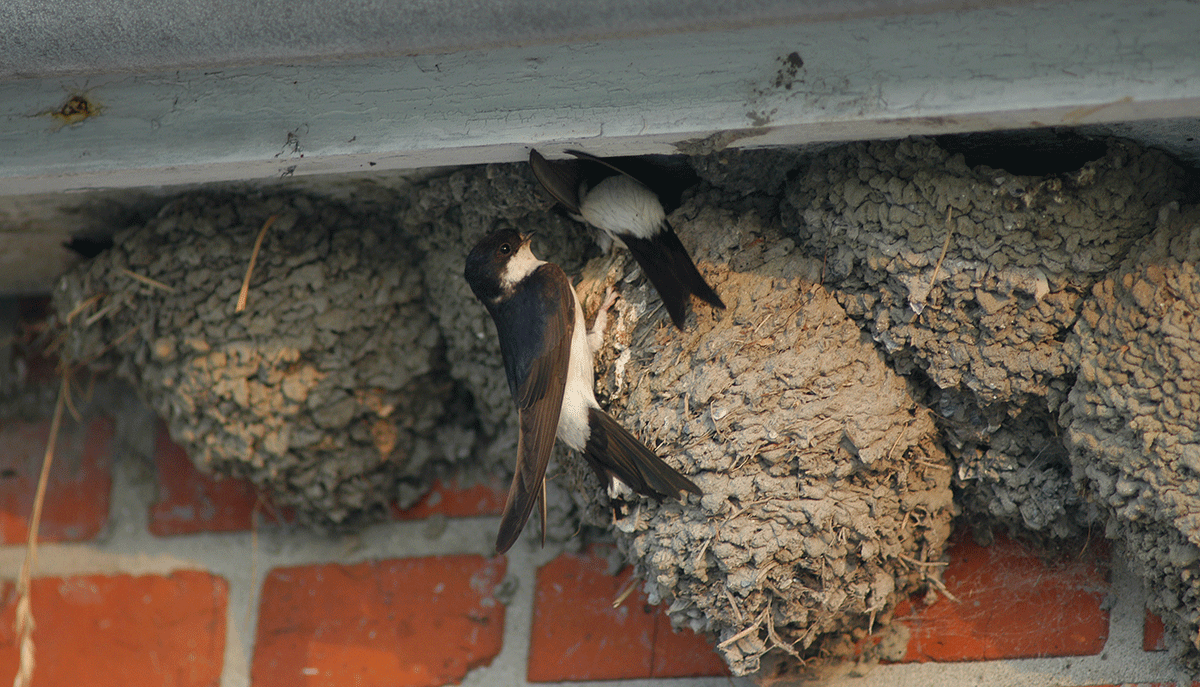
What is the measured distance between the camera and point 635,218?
7.82 feet

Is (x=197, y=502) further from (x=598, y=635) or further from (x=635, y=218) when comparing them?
(x=635, y=218)

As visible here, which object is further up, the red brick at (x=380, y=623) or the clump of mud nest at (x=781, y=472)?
the clump of mud nest at (x=781, y=472)

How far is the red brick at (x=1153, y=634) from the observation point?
206cm

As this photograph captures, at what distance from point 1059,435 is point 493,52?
1.21 m

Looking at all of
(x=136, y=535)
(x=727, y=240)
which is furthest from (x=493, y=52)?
Result: (x=136, y=535)

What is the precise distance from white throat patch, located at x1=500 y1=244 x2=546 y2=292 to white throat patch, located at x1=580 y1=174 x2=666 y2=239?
0.58 ft

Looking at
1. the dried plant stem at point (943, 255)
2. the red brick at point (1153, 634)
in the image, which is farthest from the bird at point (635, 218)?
the red brick at point (1153, 634)

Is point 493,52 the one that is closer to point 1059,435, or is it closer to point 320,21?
point 320,21

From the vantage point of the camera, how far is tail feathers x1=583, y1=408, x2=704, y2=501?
2.09 metres

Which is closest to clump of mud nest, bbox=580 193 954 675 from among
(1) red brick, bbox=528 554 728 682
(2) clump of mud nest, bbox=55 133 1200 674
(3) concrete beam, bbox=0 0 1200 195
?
(2) clump of mud nest, bbox=55 133 1200 674

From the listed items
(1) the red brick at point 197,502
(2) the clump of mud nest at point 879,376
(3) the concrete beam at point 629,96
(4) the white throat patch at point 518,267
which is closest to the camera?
(3) the concrete beam at point 629,96

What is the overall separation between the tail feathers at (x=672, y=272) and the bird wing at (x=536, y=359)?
0.70 ft

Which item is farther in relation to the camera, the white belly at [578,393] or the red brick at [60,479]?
the red brick at [60,479]

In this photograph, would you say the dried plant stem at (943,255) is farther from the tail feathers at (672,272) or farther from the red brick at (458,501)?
the red brick at (458,501)
